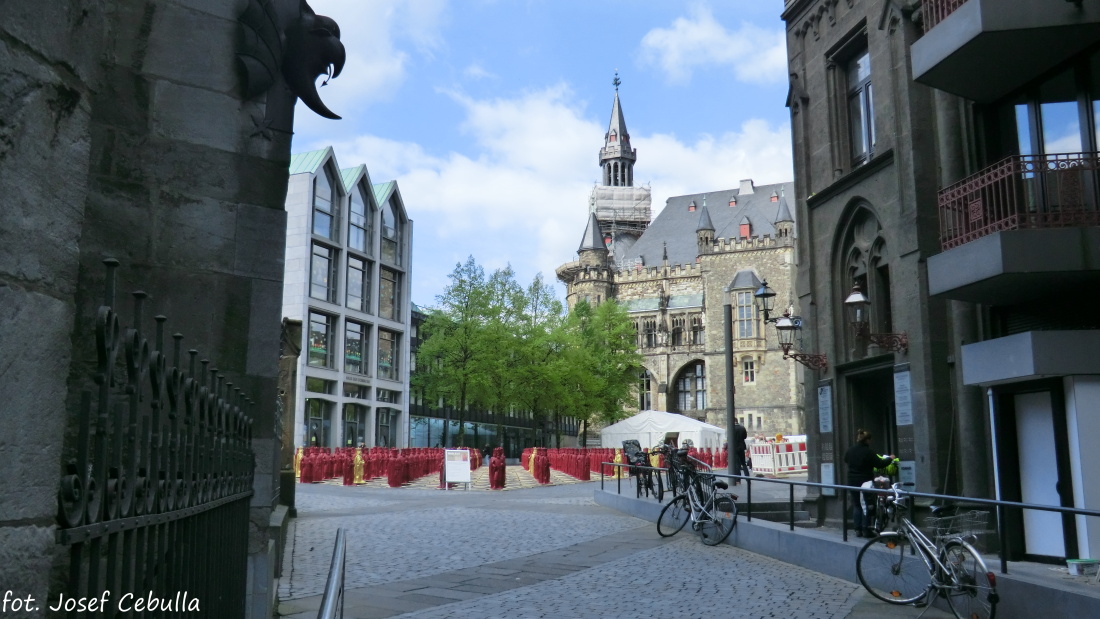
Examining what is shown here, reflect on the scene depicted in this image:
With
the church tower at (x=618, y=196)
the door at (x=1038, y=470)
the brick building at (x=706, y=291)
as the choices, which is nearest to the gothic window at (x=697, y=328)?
the brick building at (x=706, y=291)

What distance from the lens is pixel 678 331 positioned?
293 feet

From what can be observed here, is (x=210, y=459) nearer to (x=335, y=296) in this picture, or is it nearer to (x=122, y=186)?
(x=122, y=186)

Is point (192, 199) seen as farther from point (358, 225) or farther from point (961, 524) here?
point (358, 225)

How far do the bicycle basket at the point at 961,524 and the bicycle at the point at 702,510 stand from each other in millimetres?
5236

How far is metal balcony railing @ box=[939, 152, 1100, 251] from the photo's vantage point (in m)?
11.3

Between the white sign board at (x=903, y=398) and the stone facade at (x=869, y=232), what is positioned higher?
the stone facade at (x=869, y=232)

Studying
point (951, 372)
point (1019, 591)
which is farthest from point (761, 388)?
point (1019, 591)

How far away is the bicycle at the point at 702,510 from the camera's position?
1413cm

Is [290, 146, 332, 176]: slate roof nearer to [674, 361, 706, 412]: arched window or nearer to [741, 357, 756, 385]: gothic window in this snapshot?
[741, 357, 756, 385]: gothic window

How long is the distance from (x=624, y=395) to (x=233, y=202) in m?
61.1

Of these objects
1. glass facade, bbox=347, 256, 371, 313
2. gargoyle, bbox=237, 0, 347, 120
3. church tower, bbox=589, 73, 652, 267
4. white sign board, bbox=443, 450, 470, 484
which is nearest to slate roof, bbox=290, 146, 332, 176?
glass facade, bbox=347, 256, 371, 313

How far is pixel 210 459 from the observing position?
272cm

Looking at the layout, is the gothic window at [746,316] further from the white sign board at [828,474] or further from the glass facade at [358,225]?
the white sign board at [828,474]

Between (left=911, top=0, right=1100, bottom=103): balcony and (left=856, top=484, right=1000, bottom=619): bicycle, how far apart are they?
208 inches
